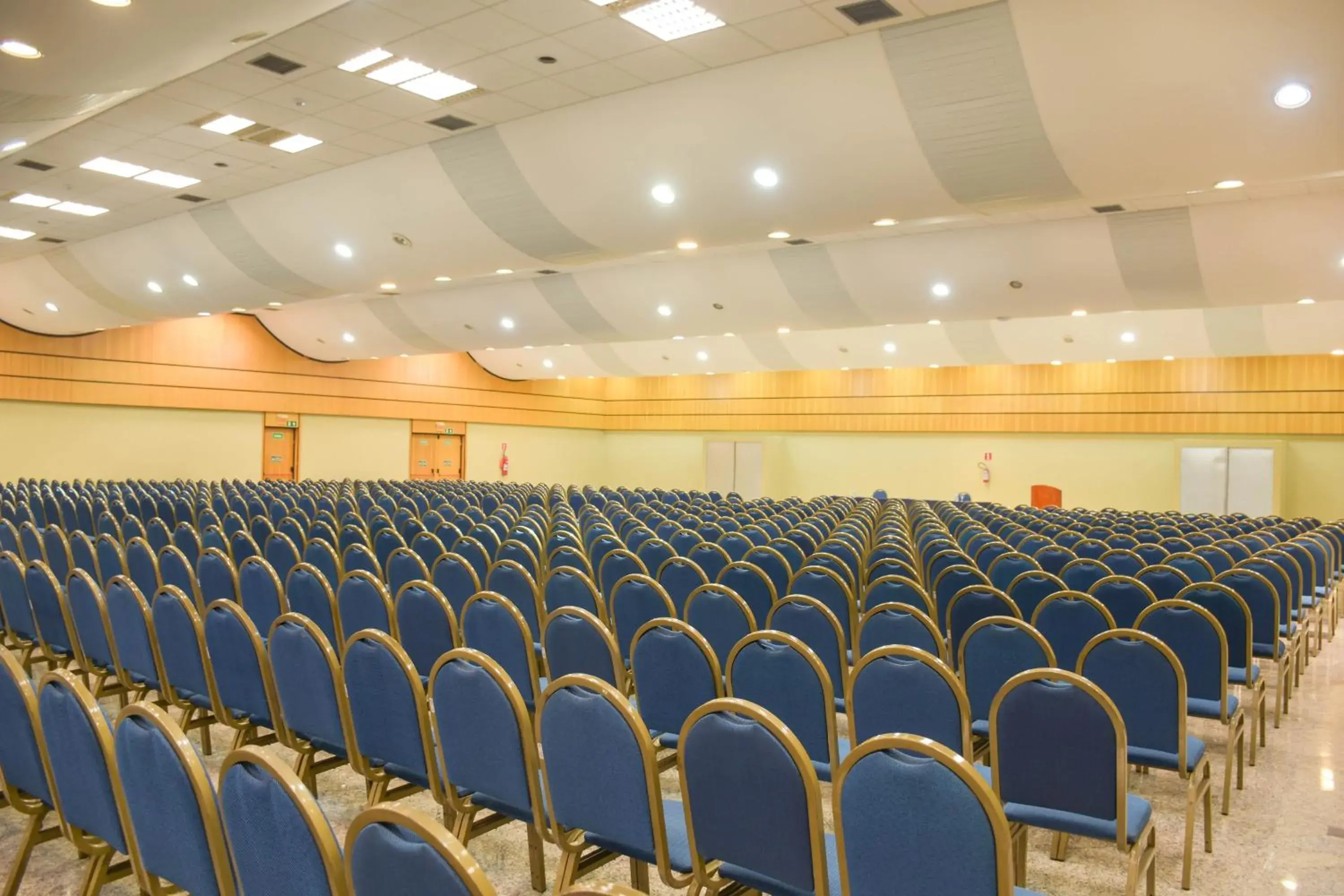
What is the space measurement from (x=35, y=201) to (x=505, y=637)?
14.2 metres

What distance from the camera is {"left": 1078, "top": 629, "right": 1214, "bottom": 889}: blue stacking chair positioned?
424 centimetres

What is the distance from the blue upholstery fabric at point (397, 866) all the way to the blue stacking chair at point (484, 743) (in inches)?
51.2

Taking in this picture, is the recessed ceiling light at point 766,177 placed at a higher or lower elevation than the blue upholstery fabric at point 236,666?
higher

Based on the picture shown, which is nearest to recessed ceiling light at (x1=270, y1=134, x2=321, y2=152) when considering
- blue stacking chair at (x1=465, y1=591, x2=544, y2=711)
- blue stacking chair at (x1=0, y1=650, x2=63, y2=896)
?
blue stacking chair at (x1=465, y1=591, x2=544, y2=711)

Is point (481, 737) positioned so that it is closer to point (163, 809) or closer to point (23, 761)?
point (163, 809)

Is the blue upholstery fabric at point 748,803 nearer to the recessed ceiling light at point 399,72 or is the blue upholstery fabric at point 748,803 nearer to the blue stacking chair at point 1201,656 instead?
the blue stacking chair at point 1201,656

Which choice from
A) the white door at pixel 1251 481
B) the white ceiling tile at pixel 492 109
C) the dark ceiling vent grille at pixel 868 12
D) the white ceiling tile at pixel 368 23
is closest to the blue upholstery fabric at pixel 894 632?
the dark ceiling vent grille at pixel 868 12

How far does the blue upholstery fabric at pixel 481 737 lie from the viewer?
10.9ft

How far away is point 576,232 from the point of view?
1259 cm

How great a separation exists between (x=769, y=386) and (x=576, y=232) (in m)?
18.0

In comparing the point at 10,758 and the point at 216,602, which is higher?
the point at 216,602

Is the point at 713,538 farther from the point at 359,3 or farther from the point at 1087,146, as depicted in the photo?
the point at 359,3

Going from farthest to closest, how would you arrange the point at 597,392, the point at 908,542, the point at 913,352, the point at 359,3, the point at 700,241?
the point at 597,392
the point at 913,352
the point at 700,241
the point at 908,542
the point at 359,3

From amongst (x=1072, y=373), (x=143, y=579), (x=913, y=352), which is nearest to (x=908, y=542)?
(x=143, y=579)
